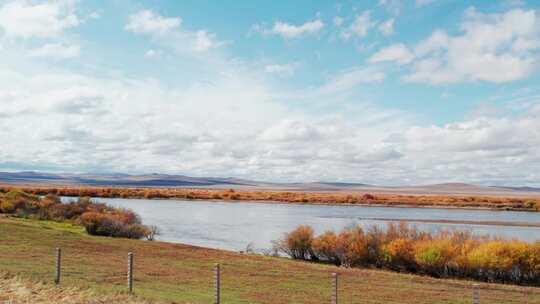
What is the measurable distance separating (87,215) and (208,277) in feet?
71.6

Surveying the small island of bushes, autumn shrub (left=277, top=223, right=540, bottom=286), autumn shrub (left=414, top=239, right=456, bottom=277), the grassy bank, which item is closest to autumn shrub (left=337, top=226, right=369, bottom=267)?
autumn shrub (left=277, top=223, right=540, bottom=286)

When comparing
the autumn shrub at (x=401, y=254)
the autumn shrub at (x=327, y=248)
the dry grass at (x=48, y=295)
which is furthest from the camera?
the autumn shrub at (x=327, y=248)

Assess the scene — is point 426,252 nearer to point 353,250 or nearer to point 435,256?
point 435,256

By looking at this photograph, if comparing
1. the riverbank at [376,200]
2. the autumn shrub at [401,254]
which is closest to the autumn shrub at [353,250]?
the autumn shrub at [401,254]

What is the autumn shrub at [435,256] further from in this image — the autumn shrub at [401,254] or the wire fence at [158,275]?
the wire fence at [158,275]

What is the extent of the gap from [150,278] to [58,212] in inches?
1426

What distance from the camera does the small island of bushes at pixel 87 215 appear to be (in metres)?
39.2

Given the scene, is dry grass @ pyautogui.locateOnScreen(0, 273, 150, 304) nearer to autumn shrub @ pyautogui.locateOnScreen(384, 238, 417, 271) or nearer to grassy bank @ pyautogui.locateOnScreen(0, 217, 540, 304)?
grassy bank @ pyautogui.locateOnScreen(0, 217, 540, 304)

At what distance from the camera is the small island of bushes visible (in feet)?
129

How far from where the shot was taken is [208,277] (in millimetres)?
21766

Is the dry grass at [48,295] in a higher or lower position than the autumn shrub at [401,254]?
higher

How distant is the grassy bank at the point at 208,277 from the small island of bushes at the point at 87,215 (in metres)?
8.06

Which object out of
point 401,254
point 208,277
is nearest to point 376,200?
point 401,254

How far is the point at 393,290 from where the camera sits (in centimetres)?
2066
